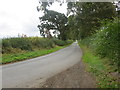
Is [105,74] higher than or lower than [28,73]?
higher

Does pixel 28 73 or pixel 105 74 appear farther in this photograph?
pixel 28 73

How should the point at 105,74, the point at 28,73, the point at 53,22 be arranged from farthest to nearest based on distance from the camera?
the point at 53,22, the point at 28,73, the point at 105,74

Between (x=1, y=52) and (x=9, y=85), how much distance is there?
248 inches

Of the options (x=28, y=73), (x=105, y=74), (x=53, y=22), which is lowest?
(x=28, y=73)

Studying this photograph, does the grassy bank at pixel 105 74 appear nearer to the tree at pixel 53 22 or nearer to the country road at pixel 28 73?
the country road at pixel 28 73

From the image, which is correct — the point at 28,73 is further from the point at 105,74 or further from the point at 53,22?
the point at 53,22

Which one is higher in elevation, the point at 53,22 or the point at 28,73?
the point at 53,22

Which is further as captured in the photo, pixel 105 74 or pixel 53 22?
pixel 53 22

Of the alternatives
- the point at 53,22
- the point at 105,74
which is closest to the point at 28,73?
the point at 105,74

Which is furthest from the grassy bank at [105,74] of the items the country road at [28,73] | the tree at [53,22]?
the tree at [53,22]

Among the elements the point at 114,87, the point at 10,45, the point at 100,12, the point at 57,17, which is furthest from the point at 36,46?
the point at 57,17

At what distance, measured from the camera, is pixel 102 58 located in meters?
5.00

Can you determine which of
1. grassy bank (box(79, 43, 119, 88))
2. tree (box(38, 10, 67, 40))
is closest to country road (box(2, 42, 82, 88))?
grassy bank (box(79, 43, 119, 88))

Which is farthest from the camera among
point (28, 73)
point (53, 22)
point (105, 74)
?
point (53, 22)
